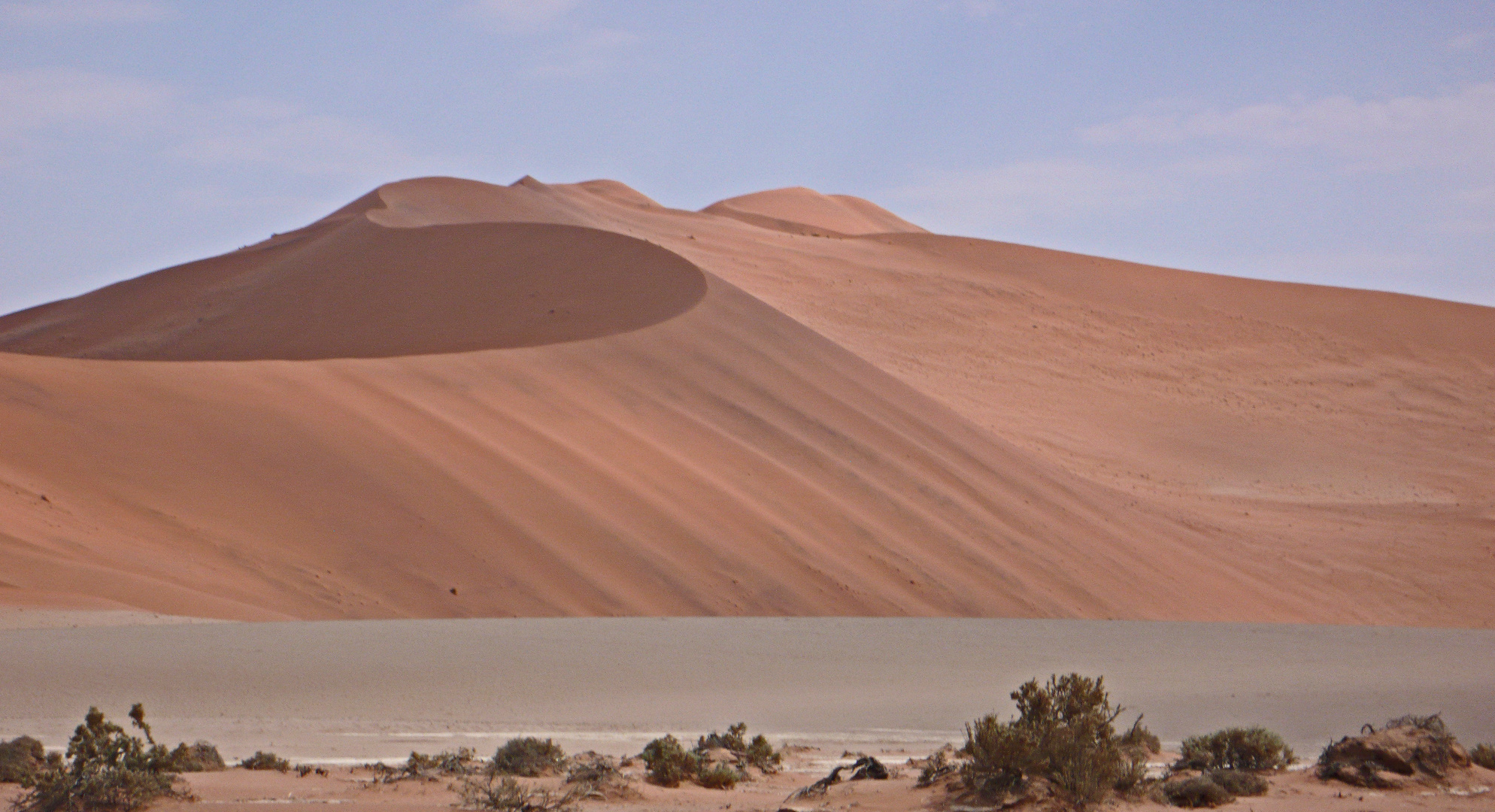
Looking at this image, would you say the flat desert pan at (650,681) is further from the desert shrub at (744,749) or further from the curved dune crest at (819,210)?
the curved dune crest at (819,210)

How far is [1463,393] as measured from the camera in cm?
3316

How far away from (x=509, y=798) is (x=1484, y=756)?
4778 mm

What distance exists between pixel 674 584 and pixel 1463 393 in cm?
2600

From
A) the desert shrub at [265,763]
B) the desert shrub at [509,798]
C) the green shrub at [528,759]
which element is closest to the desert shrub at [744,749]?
the green shrub at [528,759]

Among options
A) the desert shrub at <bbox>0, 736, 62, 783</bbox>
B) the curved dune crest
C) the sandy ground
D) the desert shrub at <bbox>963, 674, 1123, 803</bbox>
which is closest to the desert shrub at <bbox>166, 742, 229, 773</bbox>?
the sandy ground

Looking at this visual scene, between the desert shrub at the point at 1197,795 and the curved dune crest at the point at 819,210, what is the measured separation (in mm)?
51604

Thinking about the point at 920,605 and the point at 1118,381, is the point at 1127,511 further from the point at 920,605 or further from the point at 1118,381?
the point at 1118,381

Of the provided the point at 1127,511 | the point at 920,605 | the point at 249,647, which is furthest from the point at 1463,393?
the point at 249,647

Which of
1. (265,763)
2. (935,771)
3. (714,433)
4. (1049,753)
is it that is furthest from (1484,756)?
(714,433)

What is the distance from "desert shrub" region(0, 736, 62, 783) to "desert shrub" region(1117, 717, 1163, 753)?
4635 millimetres

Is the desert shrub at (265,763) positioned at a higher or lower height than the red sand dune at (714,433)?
lower

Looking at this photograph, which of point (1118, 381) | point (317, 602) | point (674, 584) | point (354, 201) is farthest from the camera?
point (354, 201)

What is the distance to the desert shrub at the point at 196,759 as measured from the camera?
5.66m

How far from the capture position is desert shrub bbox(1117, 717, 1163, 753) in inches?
265
